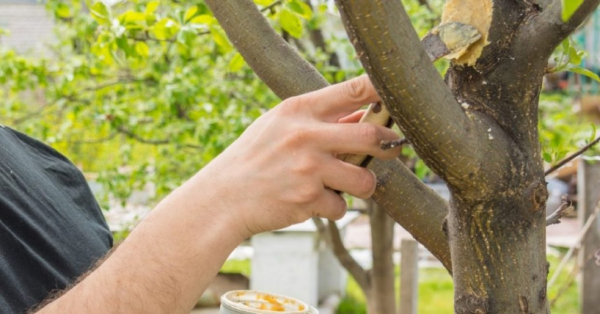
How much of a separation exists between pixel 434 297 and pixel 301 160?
7046mm

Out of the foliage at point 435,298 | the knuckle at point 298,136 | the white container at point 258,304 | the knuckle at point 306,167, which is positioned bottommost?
the foliage at point 435,298

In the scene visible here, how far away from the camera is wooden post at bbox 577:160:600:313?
17.3 ft

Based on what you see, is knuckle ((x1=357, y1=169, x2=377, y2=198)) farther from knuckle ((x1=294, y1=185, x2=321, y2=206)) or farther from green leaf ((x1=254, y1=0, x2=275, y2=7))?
green leaf ((x1=254, y1=0, x2=275, y2=7))

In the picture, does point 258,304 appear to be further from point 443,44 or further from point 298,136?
point 443,44

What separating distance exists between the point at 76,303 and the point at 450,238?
0.67 meters

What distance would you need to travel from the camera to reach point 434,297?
791 centimetres

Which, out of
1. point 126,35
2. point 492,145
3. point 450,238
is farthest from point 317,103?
point 126,35

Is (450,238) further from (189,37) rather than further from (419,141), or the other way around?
(189,37)

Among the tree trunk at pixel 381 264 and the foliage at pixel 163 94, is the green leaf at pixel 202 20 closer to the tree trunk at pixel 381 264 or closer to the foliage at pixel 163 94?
the foliage at pixel 163 94

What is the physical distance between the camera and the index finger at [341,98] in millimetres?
1145

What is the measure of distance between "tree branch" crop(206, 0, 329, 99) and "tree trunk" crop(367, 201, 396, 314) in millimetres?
2112

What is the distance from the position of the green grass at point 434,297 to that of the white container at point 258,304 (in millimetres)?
5760

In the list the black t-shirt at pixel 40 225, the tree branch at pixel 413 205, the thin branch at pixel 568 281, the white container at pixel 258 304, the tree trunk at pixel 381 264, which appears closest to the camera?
the white container at pixel 258 304

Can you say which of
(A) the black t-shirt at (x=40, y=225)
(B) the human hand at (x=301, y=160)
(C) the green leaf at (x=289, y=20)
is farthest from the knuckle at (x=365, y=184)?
(C) the green leaf at (x=289, y=20)
